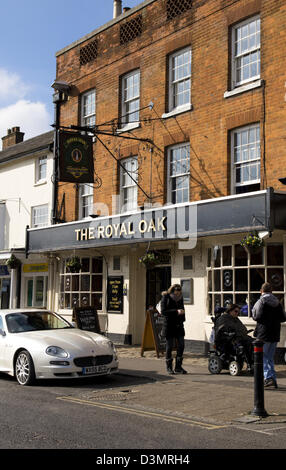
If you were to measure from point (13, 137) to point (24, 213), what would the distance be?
8694mm

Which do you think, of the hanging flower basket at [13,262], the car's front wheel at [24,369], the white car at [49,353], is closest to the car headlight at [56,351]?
the white car at [49,353]

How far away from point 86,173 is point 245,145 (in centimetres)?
535

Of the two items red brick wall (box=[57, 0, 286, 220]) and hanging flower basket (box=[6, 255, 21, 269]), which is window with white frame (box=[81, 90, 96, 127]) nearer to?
red brick wall (box=[57, 0, 286, 220])

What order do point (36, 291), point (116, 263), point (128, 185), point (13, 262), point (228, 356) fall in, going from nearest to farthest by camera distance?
point (228, 356)
point (128, 185)
point (116, 263)
point (13, 262)
point (36, 291)

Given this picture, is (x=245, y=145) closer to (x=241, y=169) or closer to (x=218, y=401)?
(x=241, y=169)

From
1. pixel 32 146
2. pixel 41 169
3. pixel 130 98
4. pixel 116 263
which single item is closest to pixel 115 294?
pixel 116 263

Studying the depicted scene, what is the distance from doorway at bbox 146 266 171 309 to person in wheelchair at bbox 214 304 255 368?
18.5 feet

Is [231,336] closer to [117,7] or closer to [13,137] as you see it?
[117,7]

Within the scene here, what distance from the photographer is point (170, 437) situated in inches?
255

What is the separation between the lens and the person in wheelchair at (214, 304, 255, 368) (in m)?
11.4

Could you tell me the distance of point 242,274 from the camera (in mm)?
14289

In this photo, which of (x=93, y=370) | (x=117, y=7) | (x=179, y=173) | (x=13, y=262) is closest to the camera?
(x=93, y=370)

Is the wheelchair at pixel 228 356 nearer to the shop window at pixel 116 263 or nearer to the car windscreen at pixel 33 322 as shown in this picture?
the car windscreen at pixel 33 322
